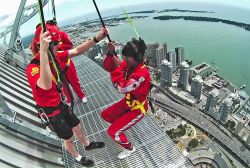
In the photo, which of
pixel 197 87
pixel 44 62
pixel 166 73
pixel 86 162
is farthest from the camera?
pixel 166 73

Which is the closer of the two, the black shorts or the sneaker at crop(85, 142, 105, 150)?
the black shorts

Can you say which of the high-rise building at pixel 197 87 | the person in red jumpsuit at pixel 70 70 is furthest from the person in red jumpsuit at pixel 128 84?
the high-rise building at pixel 197 87

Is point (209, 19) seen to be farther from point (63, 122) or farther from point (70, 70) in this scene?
point (63, 122)

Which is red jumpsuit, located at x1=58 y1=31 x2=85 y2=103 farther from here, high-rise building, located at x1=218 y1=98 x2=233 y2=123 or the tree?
high-rise building, located at x1=218 y1=98 x2=233 y2=123

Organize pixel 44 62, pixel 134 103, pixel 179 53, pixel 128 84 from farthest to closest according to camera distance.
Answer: pixel 179 53, pixel 134 103, pixel 128 84, pixel 44 62

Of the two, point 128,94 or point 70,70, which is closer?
point 128,94

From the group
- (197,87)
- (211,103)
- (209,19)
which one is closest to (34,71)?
(211,103)

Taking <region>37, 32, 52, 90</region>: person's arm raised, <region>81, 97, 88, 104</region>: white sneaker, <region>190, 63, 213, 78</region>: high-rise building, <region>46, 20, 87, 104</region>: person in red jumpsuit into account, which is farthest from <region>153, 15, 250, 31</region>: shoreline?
<region>37, 32, 52, 90</region>: person's arm raised
